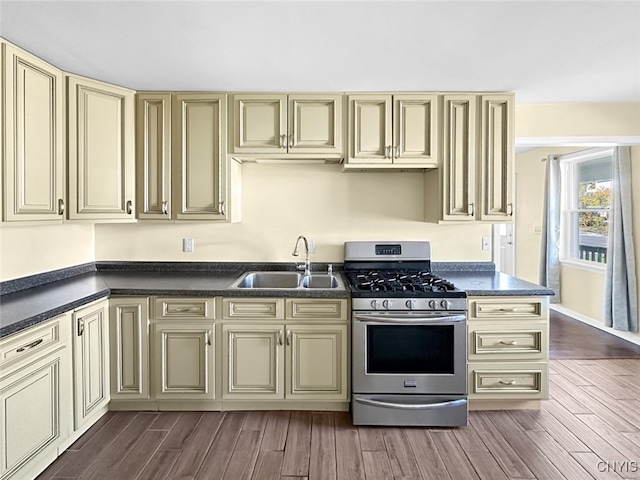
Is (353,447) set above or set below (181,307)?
below

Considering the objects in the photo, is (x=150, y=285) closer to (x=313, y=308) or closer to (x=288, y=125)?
(x=313, y=308)

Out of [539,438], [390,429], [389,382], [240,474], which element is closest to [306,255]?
[389,382]

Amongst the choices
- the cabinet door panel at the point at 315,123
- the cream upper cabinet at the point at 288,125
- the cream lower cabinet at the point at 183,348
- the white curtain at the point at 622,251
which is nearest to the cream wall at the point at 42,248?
the cream lower cabinet at the point at 183,348

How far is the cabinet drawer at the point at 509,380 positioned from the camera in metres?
2.74

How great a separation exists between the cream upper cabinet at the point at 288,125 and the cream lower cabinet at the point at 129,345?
4.20ft

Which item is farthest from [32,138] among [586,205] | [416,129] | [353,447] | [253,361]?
[586,205]

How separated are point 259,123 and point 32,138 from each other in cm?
139

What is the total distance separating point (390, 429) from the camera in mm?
2602

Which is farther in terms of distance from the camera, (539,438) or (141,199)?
(141,199)

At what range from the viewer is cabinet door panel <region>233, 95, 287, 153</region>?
9.86 ft

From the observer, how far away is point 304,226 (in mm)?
3416

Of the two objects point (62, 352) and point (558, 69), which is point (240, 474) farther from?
point (558, 69)

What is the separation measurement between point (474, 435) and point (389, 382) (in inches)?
23.1

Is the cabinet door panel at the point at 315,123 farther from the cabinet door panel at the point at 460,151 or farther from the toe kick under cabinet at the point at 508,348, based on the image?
the toe kick under cabinet at the point at 508,348
